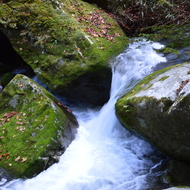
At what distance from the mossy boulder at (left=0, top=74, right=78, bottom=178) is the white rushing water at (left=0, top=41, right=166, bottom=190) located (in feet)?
0.84

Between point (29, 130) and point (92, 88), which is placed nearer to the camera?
point (29, 130)

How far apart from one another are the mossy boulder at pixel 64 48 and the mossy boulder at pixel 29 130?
128cm

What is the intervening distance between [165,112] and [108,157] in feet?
6.44

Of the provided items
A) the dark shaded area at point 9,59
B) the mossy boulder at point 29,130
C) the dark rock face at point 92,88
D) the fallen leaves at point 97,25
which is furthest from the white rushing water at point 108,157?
the dark shaded area at point 9,59

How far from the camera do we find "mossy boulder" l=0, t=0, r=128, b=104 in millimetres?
6762

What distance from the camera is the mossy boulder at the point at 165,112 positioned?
11.1 feet

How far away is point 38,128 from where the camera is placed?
16.2 feet

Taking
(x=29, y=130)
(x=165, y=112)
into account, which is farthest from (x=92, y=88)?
(x=165, y=112)

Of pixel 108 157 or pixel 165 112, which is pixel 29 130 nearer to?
pixel 108 157

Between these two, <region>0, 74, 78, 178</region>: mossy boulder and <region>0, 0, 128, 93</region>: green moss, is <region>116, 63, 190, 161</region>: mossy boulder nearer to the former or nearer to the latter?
<region>0, 74, 78, 178</region>: mossy boulder

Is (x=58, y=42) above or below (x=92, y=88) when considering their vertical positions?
above

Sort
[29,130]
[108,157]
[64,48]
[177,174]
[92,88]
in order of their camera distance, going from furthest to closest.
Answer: [64,48]
[92,88]
[29,130]
[108,157]
[177,174]

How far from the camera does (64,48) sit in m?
7.16

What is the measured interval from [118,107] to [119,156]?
1.21m
